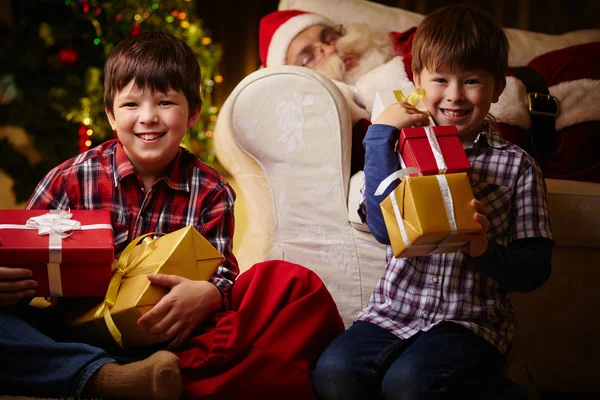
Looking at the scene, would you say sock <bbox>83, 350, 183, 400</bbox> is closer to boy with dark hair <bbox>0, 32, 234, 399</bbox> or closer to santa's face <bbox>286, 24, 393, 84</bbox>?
boy with dark hair <bbox>0, 32, 234, 399</bbox>

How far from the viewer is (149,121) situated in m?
1.38

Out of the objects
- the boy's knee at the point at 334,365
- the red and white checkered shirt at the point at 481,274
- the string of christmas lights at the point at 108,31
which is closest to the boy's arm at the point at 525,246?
the red and white checkered shirt at the point at 481,274

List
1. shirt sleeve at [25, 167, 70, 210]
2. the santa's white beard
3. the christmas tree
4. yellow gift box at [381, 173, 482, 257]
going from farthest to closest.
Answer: the christmas tree → the santa's white beard → shirt sleeve at [25, 167, 70, 210] → yellow gift box at [381, 173, 482, 257]

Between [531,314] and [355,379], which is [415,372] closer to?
[355,379]

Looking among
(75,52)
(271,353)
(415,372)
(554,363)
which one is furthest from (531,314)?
(75,52)

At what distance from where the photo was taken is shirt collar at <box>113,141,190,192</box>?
140cm

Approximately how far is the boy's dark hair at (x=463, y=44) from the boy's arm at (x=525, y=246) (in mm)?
229

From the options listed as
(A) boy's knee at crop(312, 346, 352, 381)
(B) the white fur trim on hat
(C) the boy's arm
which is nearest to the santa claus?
(B) the white fur trim on hat

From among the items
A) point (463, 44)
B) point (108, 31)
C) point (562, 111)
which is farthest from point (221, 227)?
point (108, 31)

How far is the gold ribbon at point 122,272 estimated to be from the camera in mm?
1208

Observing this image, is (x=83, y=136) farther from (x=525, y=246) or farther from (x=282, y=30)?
(x=525, y=246)

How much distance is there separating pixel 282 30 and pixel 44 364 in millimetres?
1444

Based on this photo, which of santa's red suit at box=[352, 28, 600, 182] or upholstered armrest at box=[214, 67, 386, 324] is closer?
upholstered armrest at box=[214, 67, 386, 324]

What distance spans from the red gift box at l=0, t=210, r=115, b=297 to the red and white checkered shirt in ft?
1.80
